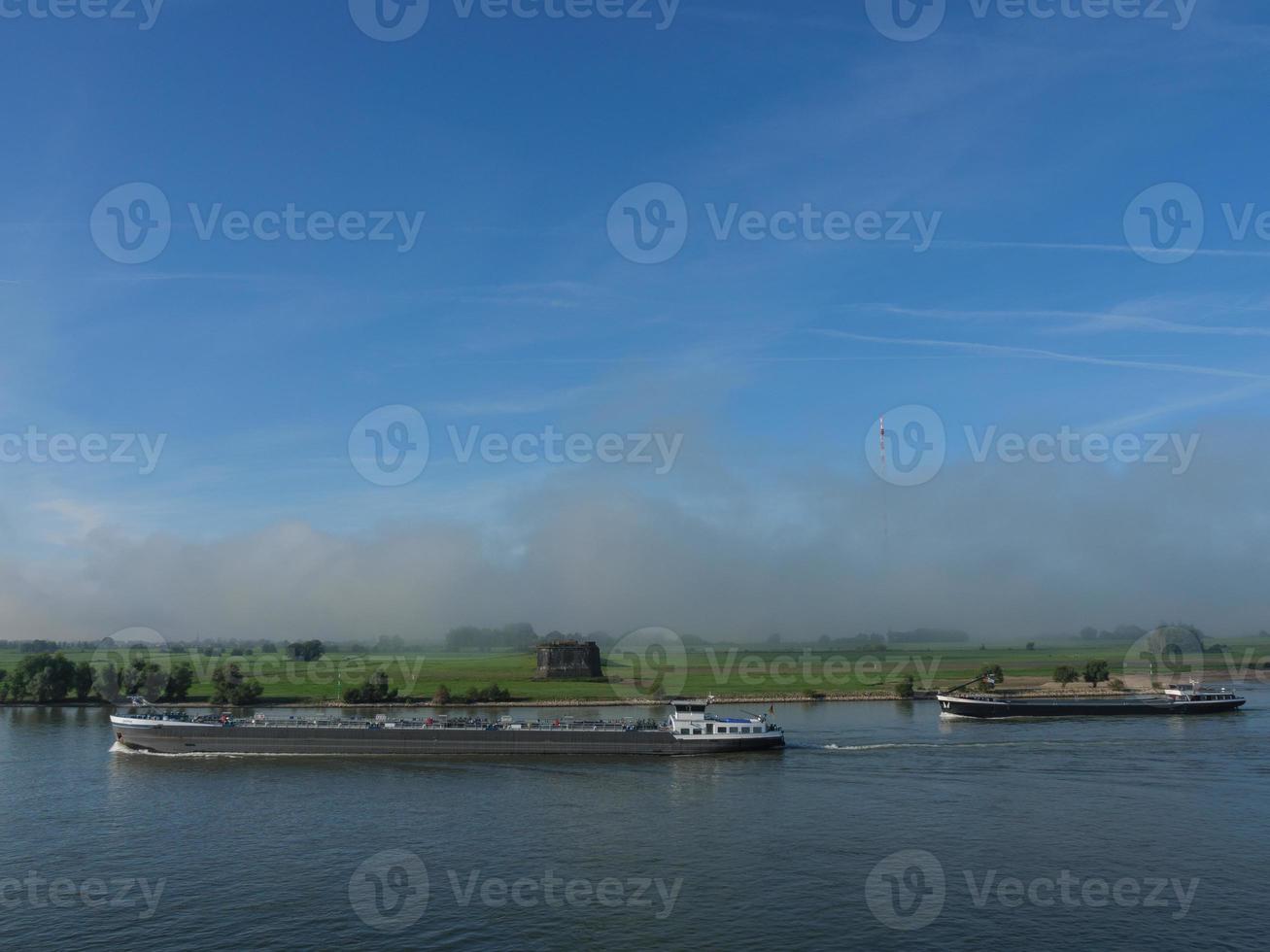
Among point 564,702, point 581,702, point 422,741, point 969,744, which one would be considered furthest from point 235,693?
point 969,744

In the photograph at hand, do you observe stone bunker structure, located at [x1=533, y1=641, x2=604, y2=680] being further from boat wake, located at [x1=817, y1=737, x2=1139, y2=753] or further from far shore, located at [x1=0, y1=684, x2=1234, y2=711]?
boat wake, located at [x1=817, y1=737, x2=1139, y2=753]

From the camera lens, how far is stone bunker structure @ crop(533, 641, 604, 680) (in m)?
189

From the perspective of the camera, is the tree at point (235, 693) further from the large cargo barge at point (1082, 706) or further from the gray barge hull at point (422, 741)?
the large cargo barge at point (1082, 706)

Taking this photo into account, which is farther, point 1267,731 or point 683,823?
point 1267,731

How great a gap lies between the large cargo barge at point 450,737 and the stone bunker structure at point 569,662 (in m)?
95.8

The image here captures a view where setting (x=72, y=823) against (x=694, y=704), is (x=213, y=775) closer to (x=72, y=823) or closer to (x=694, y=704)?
(x=72, y=823)

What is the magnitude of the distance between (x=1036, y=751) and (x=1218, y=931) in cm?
4843

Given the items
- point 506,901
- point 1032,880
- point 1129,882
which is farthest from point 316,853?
point 1129,882

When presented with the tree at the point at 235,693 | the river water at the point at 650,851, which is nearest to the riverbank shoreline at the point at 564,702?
the tree at the point at 235,693

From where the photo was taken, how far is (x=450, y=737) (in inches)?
3639

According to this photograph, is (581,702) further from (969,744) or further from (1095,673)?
(1095,673)

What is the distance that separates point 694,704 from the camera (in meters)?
94.1

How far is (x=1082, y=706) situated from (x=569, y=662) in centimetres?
10416

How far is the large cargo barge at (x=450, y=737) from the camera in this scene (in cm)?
9119
